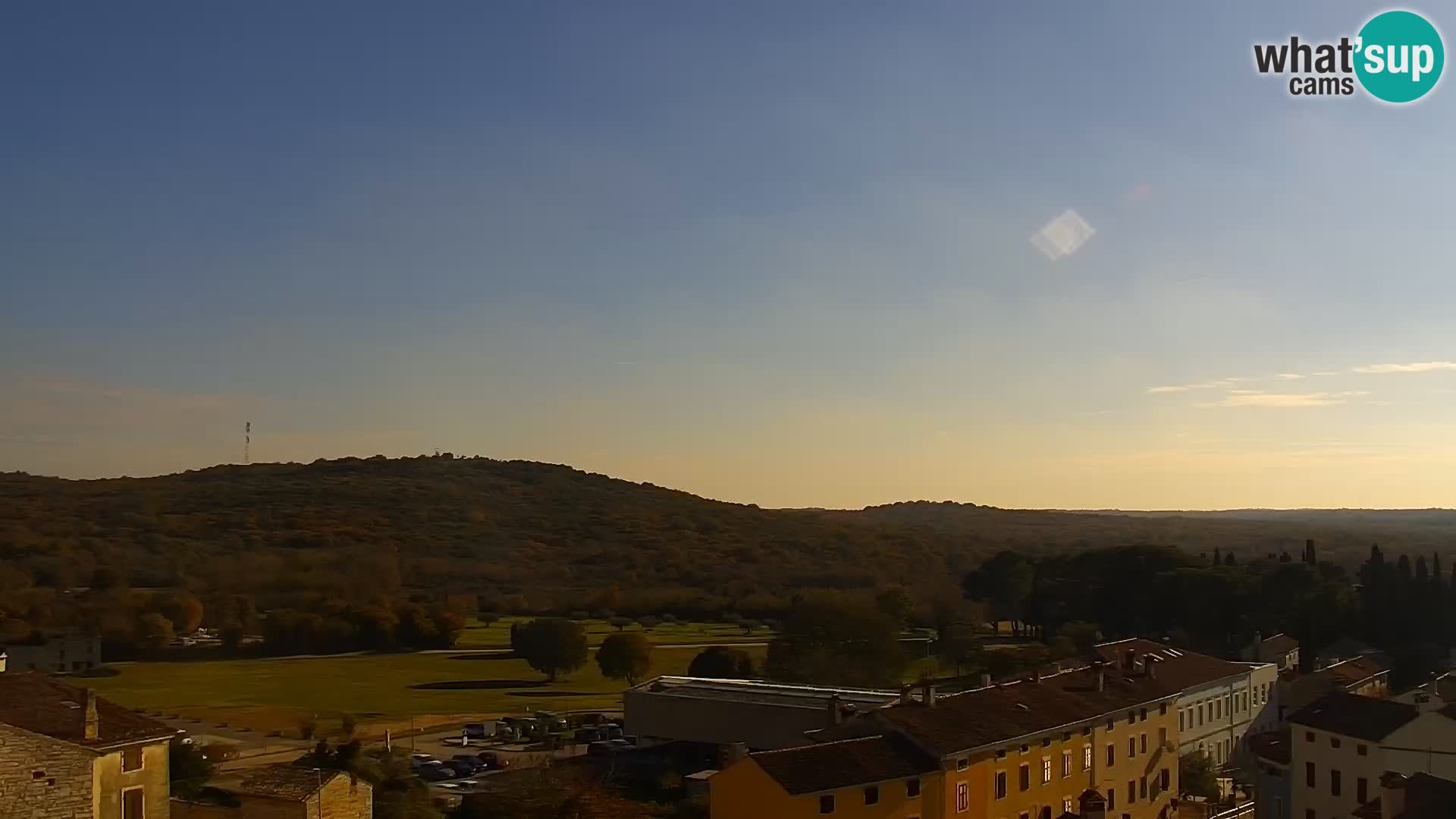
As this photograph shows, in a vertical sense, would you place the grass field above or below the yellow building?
below

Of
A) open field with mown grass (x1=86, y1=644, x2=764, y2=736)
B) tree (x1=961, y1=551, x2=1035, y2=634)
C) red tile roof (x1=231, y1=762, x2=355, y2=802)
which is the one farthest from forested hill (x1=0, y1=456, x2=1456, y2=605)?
red tile roof (x1=231, y1=762, x2=355, y2=802)

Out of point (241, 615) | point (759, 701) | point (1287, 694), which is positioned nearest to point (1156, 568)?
point (1287, 694)

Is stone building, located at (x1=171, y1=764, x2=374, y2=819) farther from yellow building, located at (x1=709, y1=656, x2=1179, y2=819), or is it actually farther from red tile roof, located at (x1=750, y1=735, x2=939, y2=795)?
red tile roof, located at (x1=750, y1=735, x2=939, y2=795)

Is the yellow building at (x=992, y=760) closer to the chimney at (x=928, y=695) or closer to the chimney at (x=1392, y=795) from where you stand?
the chimney at (x=928, y=695)

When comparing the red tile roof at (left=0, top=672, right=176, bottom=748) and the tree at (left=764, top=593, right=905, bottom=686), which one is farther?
the tree at (left=764, top=593, right=905, bottom=686)

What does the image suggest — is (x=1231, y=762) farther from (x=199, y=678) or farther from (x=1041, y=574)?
(x=199, y=678)

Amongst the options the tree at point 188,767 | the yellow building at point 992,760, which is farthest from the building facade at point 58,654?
the yellow building at point 992,760
